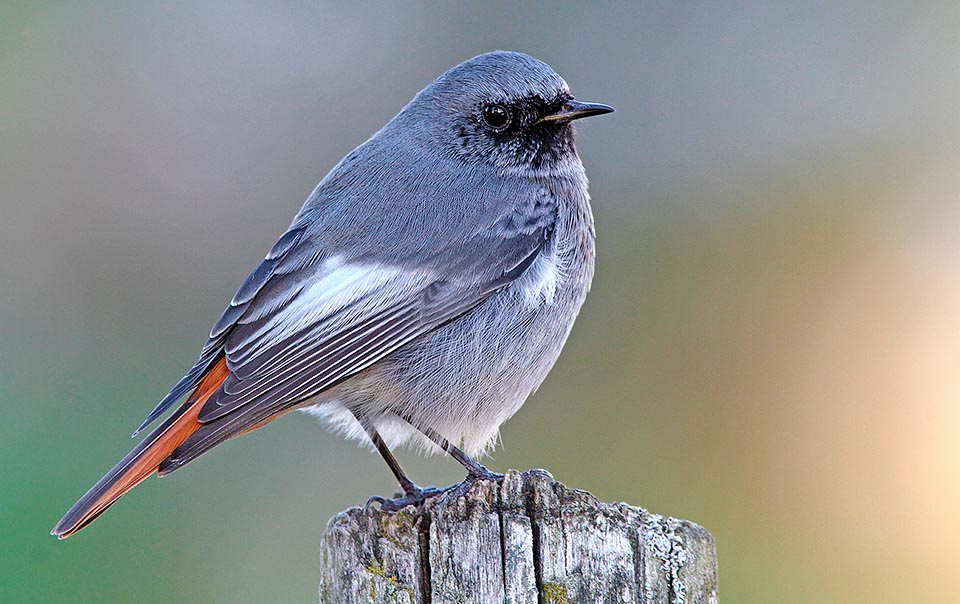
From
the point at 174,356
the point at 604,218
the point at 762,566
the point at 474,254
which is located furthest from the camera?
the point at 604,218

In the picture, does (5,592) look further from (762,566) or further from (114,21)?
(114,21)

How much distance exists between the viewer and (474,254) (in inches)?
160

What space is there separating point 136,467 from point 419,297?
1150mm

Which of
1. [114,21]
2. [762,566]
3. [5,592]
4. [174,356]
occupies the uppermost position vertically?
[114,21]

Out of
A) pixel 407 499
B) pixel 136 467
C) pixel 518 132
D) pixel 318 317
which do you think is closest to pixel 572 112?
pixel 518 132

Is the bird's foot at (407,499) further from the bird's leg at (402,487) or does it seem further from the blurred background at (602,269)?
the blurred background at (602,269)

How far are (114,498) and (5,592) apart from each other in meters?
2.22

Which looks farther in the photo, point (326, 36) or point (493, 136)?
point (326, 36)

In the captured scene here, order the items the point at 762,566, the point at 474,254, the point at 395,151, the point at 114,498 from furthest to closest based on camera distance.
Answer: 1. the point at 762,566
2. the point at 395,151
3. the point at 474,254
4. the point at 114,498

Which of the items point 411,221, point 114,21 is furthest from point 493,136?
point 114,21

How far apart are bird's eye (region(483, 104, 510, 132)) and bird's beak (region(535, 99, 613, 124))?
0.14 metres

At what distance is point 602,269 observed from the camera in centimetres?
693

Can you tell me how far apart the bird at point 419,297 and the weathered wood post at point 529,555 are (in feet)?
2.19

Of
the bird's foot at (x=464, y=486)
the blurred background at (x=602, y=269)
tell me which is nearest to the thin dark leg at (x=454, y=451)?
the bird's foot at (x=464, y=486)
